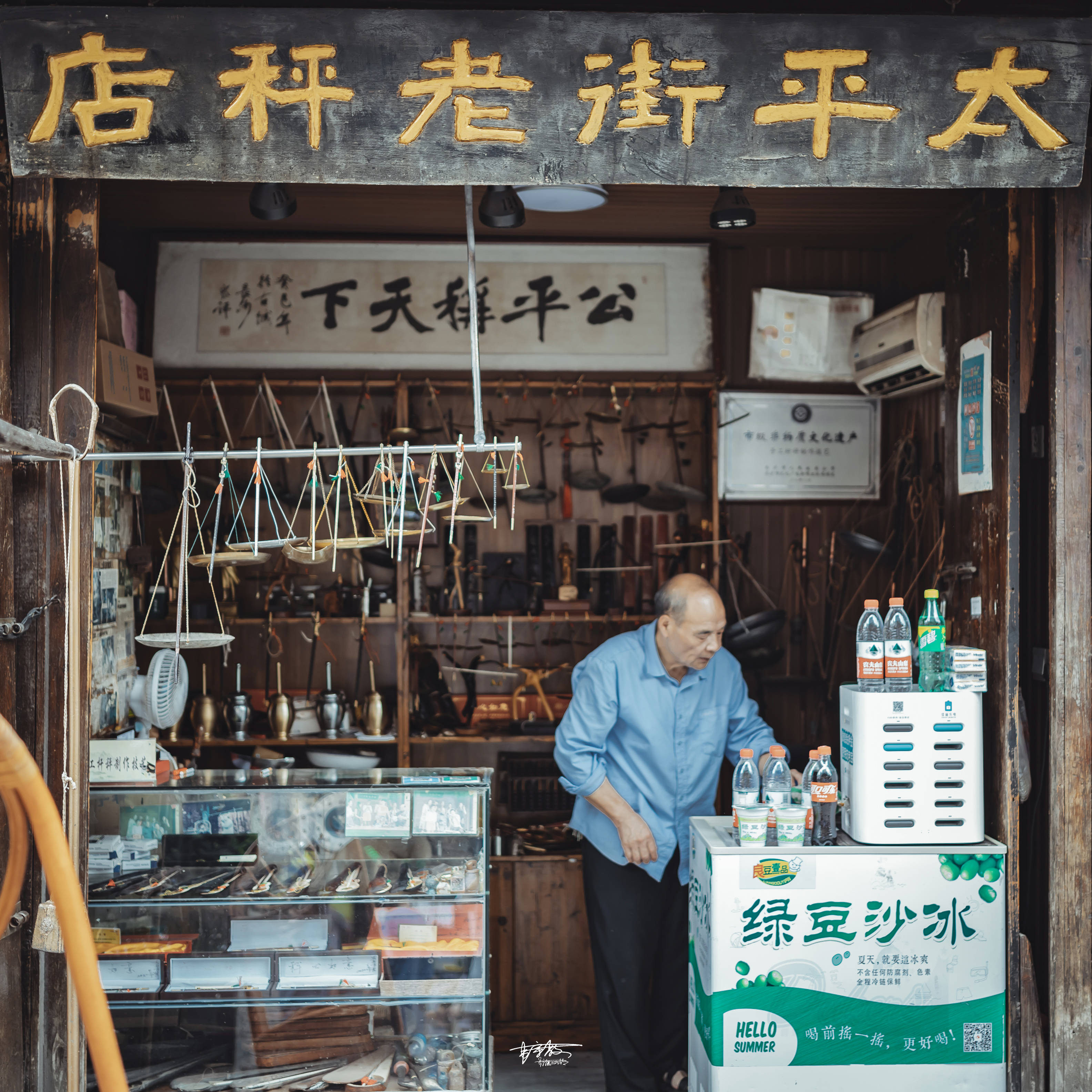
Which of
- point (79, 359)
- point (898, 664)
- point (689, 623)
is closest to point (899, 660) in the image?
point (898, 664)

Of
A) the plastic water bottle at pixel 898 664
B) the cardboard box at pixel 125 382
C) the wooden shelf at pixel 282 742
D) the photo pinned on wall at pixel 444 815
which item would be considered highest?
the cardboard box at pixel 125 382

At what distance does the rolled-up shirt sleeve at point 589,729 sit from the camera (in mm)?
3580

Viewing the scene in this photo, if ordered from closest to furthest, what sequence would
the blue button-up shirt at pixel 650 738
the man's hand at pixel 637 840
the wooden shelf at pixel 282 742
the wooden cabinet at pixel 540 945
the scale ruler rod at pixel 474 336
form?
the scale ruler rod at pixel 474 336, the man's hand at pixel 637 840, the blue button-up shirt at pixel 650 738, the wooden cabinet at pixel 540 945, the wooden shelf at pixel 282 742

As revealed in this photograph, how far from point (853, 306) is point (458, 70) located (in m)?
2.87

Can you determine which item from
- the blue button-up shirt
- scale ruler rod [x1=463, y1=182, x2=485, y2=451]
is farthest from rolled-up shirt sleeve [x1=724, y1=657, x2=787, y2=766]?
scale ruler rod [x1=463, y1=182, x2=485, y2=451]

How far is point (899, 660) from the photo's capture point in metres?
3.13

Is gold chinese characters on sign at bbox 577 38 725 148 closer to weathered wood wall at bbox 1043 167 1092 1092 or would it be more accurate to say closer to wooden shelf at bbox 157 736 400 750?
weathered wood wall at bbox 1043 167 1092 1092

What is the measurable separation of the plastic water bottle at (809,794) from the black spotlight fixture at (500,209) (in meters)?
2.24

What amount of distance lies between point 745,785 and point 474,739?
1.94 m

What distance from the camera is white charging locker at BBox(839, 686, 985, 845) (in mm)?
3086

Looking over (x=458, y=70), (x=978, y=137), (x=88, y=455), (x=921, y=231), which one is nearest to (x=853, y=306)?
(x=921, y=231)

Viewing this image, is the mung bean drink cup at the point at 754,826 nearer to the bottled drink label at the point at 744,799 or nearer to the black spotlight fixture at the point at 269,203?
the bottled drink label at the point at 744,799

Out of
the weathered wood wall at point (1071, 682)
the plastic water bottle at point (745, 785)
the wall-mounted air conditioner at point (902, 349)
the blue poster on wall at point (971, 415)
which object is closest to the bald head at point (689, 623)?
the plastic water bottle at point (745, 785)

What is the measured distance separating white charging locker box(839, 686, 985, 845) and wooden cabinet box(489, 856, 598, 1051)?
191 centimetres
